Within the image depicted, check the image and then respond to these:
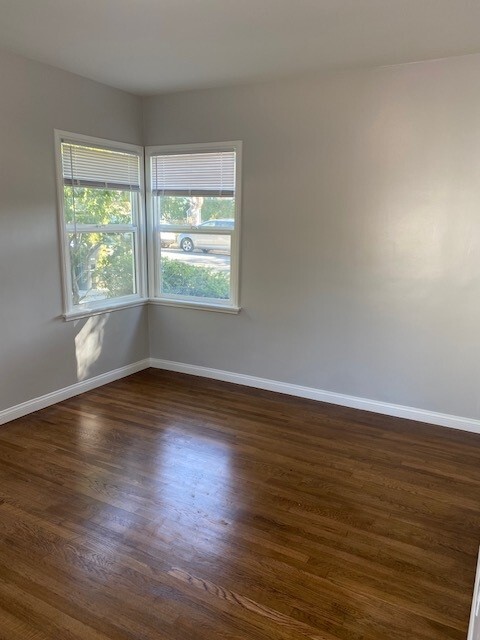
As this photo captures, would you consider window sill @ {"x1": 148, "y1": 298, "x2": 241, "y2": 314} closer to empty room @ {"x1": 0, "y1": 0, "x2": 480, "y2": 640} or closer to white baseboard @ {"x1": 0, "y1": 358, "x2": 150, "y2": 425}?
empty room @ {"x1": 0, "y1": 0, "x2": 480, "y2": 640}

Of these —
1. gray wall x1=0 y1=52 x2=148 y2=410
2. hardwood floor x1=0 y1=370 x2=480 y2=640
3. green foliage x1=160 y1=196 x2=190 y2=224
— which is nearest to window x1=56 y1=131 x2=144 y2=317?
gray wall x1=0 y1=52 x2=148 y2=410

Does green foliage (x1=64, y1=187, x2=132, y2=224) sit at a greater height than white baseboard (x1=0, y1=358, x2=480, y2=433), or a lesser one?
greater

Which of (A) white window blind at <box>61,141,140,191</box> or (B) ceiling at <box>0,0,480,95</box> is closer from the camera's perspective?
(B) ceiling at <box>0,0,480,95</box>

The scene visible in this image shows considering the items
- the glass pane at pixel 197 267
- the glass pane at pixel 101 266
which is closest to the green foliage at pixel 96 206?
the glass pane at pixel 101 266

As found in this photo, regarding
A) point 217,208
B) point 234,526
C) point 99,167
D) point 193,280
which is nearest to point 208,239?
point 217,208

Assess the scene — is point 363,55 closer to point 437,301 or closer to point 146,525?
point 437,301

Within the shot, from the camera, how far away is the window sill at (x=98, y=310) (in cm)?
384

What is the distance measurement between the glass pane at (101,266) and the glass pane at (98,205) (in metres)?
0.13

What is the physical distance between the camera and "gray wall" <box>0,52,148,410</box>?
325 centimetres

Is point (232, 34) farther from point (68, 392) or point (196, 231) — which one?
point (68, 392)

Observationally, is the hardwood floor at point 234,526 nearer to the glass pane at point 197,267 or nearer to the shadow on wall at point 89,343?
the shadow on wall at point 89,343

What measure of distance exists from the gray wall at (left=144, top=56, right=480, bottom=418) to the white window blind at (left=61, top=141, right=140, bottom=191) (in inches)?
14.4

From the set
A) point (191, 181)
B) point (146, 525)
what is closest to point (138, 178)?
point (191, 181)

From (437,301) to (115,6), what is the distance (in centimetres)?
276
